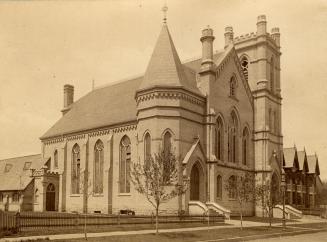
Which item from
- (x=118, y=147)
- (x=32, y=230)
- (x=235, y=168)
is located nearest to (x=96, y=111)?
(x=118, y=147)

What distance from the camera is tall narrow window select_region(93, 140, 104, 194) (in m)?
47.6

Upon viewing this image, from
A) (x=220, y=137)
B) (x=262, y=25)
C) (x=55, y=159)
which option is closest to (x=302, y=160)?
(x=262, y=25)

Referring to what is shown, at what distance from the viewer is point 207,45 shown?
4325 cm

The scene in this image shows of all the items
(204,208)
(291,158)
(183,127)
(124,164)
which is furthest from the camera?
(291,158)

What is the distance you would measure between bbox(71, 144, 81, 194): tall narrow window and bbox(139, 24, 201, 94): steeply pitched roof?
590 inches

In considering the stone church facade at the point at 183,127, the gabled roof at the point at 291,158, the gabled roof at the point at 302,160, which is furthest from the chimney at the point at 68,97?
the gabled roof at the point at 302,160

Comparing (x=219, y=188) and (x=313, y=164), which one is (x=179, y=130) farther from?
(x=313, y=164)

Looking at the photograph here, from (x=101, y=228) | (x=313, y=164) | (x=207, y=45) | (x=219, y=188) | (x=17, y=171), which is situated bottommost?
(x=101, y=228)

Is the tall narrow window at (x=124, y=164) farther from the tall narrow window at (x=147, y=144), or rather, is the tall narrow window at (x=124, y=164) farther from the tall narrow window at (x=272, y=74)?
the tall narrow window at (x=272, y=74)

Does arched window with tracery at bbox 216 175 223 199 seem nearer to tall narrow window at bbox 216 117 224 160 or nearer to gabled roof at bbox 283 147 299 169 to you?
tall narrow window at bbox 216 117 224 160

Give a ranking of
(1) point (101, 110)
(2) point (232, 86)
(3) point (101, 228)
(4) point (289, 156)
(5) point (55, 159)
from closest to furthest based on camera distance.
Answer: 1. (3) point (101, 228)
2. (2) point (232, 86)
3. (1) point (101, 110)
4. (5) point (55, 159)
5. (4) point (289, 156)

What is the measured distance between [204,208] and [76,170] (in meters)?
19.2

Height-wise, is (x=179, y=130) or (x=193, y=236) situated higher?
(x=179, y=130)

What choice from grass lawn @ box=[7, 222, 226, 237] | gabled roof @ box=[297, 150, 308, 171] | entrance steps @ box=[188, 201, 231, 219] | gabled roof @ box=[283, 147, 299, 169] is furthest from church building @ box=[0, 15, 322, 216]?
gabled roof @ box=[297, 150, 308, 171]
